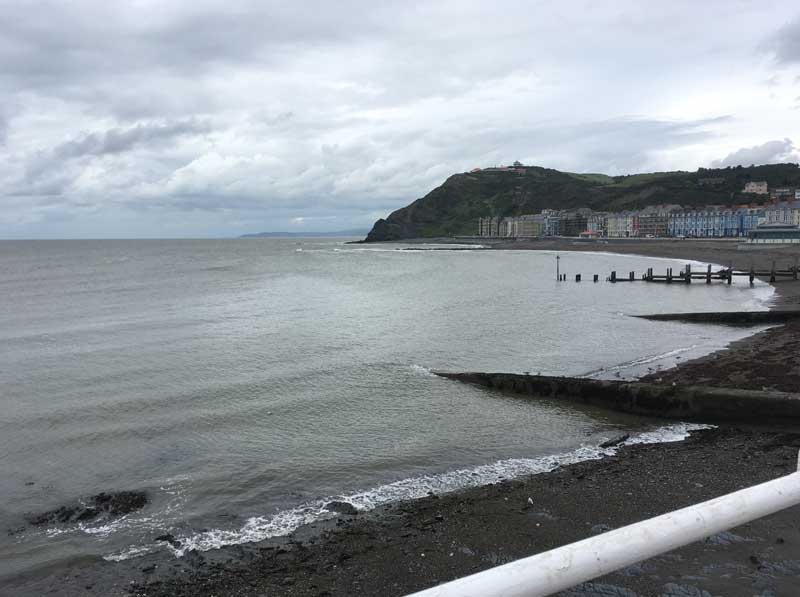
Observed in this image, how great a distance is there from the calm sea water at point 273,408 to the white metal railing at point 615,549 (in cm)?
949

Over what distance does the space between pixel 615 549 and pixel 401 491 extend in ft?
35.0

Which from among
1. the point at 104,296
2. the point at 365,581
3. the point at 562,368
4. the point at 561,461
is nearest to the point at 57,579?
the point at 365,581

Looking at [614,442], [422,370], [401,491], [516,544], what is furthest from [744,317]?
[516,544]

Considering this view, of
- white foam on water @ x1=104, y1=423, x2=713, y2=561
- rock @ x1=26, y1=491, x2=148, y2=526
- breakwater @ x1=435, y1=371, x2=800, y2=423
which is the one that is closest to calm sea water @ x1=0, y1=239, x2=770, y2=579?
white foam on water @ x1=104, y1=423, x2=713, y2=561

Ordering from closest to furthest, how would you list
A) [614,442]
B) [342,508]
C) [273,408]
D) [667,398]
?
[342,508] < [614,442] < [667,398] < [273,408]

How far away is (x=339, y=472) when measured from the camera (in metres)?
13.6

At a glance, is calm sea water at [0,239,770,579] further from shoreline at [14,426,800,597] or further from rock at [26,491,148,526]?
shoreline at [14,426,800,597]

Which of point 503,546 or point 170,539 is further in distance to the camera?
point 170,539

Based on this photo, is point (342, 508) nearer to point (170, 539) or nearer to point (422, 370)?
point (170, 539)

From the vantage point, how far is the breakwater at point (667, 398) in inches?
581

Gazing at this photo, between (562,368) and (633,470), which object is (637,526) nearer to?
(633,470)

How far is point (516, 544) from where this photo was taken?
9.42 meters

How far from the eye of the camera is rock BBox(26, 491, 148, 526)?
1160 cm

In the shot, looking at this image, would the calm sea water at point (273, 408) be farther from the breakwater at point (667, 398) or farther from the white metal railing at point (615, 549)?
the white metal railing at point (615, 549)
